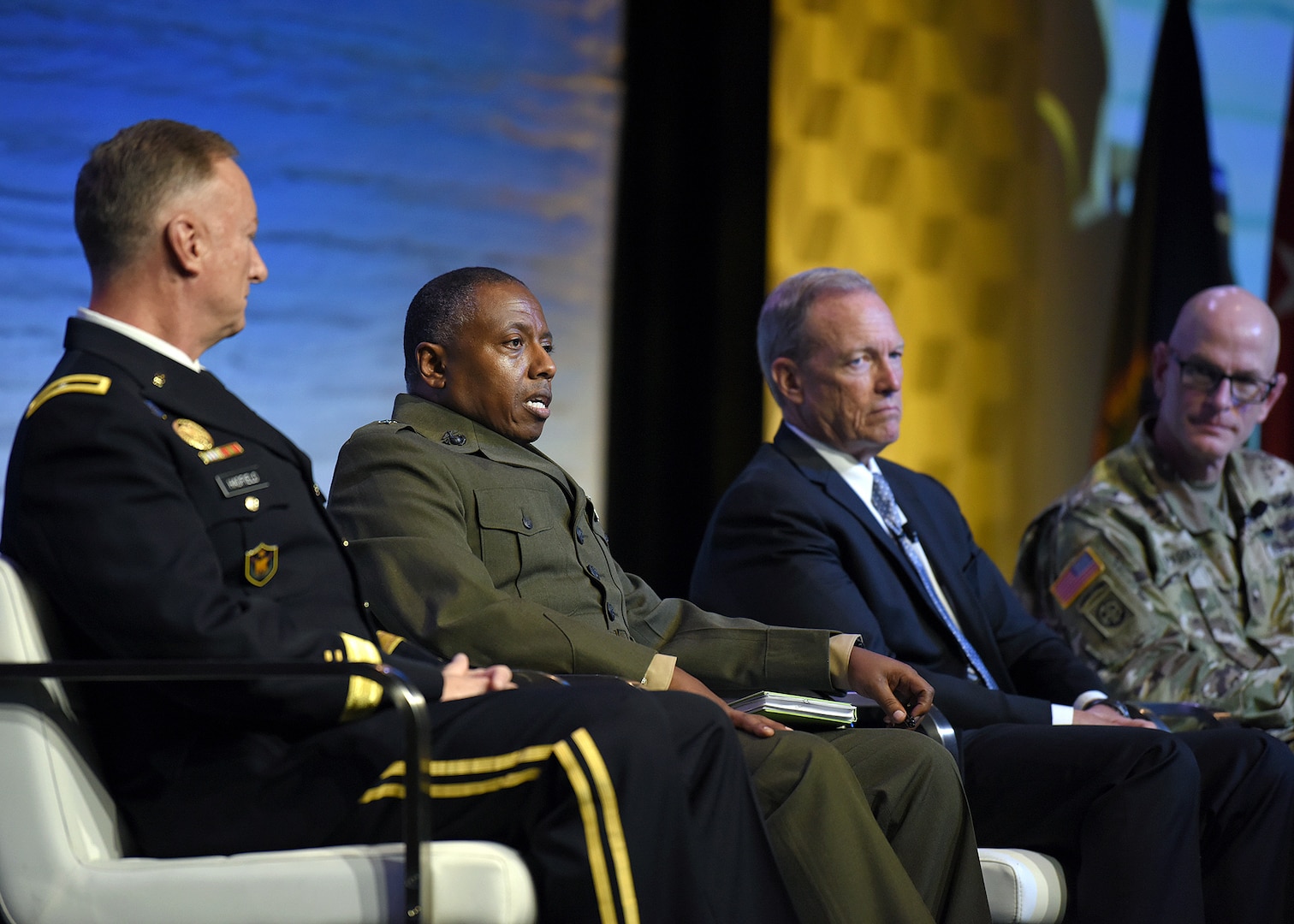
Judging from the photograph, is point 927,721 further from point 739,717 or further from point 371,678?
point 371,678

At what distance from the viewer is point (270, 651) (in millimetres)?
1753

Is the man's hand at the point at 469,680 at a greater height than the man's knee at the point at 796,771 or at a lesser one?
greater

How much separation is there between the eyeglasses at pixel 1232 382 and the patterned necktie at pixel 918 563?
0.81 metres

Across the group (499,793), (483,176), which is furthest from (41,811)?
(483,176)

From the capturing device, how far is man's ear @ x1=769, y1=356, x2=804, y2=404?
3072 mm

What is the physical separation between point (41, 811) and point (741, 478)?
61.5 inches

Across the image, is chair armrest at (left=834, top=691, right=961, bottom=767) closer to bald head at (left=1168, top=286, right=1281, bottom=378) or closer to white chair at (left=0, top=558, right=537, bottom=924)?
white chair at (left=0, top=558, right=537, bottom=924)

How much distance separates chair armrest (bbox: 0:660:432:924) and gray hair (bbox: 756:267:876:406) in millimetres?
1588

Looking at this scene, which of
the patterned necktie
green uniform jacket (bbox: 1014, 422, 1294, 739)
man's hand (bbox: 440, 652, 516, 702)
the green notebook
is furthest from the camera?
green uniform jacket (bbox: 1014, 422, 1294, 739)

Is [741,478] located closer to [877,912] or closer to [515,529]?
[515,529]

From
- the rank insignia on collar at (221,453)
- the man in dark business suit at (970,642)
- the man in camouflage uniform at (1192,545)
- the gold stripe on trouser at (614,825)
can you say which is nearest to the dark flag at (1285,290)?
the man in camouflage uniform at (1192,545)

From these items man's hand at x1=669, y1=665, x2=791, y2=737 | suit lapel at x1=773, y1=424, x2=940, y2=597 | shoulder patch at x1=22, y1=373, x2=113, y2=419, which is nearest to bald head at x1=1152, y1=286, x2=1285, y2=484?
suit lapel at x1=773, y1=424, x2=940, y2=597

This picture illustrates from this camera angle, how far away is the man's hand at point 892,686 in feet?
7.70

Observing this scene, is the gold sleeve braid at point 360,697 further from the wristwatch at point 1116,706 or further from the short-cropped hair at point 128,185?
the wristwatch at point 1116,706
